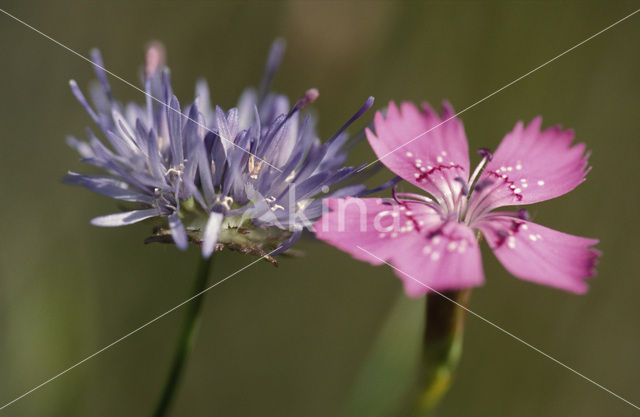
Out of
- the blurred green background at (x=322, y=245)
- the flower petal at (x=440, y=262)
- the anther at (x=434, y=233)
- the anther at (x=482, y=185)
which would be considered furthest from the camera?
the blurred green background at (x=322, y=245)

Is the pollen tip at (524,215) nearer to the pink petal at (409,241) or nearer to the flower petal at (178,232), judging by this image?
the pink petal at (409,241)

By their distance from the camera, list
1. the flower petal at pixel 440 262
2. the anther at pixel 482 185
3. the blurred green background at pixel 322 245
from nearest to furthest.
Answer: the flower petal at pixel 440 262 → the anther at pixel 482 185 → the blurred green background at pixel 322 245

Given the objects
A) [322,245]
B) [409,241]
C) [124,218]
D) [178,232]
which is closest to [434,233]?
[409,241]

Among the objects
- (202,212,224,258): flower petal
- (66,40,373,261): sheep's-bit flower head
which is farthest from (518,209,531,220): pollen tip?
(202,212,224,258): flower petal

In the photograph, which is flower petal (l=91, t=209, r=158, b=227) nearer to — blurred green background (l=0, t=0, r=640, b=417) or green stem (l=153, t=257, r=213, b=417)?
green stem (l=153, t=257, r=213, b=417)

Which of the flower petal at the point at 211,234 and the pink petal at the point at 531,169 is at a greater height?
the pink petal at the point at 531,169

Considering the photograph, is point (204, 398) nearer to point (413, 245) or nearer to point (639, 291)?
point (413, 245)

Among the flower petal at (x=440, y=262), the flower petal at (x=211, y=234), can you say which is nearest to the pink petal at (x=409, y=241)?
the flower petal at (x=440, y=262)

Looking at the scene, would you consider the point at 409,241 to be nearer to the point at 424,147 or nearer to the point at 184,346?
the point at 424,147
